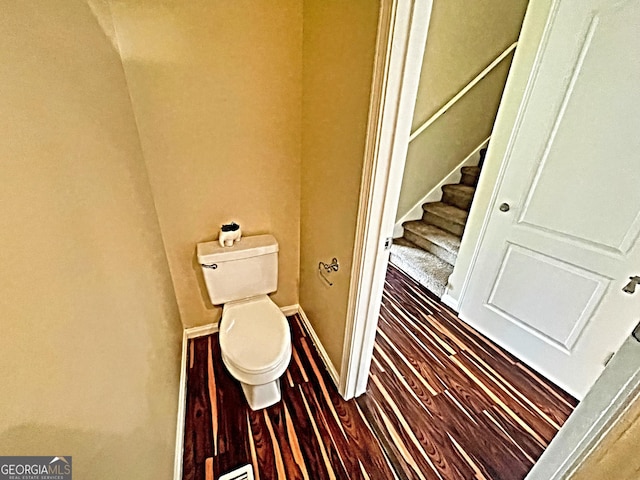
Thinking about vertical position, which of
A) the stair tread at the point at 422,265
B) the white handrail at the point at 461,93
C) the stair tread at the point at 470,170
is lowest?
the stair tread at the point at 422,265

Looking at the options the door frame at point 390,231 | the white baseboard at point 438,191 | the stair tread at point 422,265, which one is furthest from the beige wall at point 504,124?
the white baseboard at point 438,191

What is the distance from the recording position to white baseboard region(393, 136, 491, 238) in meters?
2.89

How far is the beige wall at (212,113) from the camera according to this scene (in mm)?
1139

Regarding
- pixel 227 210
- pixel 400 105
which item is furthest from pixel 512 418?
pixel 227 210

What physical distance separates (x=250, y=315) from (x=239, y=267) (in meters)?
0.28

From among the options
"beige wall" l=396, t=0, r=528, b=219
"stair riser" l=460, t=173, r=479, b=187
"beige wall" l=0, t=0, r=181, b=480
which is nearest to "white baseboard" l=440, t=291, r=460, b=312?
"beige wall" l=396, t=0, r=528, b=219

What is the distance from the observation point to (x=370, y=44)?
86 centimetres

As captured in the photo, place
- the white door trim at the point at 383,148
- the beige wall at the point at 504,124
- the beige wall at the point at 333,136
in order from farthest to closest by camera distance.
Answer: the beige wall at the point at 504,124 → the beige wall at the point at 333,136 → the white door trim at the point at 383,148

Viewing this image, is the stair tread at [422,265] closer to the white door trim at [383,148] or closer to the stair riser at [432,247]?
the stair riser at [432,247]

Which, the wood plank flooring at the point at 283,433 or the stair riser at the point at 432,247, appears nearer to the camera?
the wood plank flooring at the point at 283,433

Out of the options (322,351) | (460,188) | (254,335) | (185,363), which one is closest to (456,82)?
(460,188)

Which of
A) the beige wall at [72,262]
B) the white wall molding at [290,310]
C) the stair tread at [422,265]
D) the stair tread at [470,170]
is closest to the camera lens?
the beige wall at [72,262]

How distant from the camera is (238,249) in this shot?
1.52m

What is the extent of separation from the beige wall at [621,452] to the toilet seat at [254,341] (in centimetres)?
105
